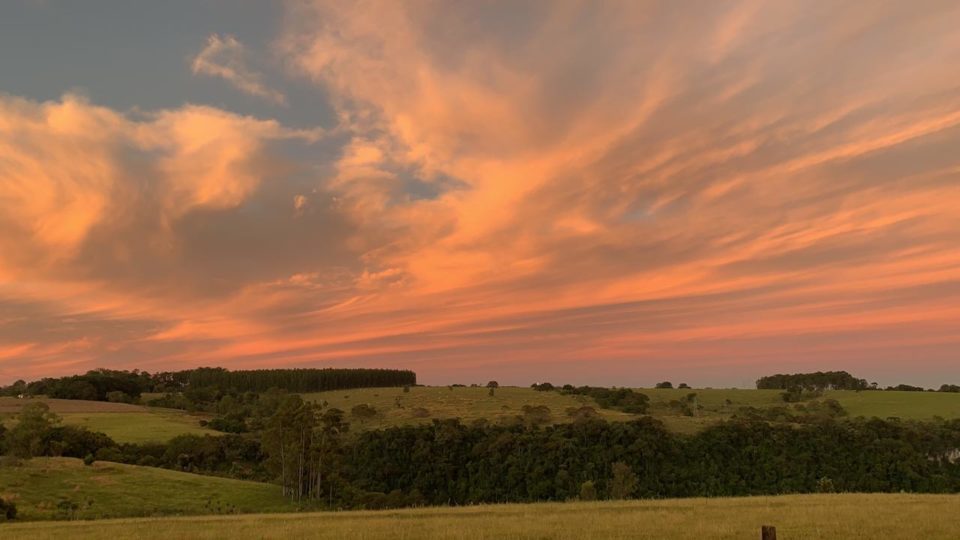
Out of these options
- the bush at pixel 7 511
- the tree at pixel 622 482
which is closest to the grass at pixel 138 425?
the bush at pixel 7 511

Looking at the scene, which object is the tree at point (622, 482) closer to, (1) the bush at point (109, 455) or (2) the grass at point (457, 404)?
(2) the grass at point (457, 404)

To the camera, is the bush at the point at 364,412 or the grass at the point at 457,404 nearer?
the grass at the point at 457,404

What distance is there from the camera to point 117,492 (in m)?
67.6

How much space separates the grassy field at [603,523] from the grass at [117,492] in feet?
77.1

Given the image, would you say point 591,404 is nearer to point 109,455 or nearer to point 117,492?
point 109,455

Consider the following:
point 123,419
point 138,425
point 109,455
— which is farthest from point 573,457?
point 123,419

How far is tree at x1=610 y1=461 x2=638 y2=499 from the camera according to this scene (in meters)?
96.9

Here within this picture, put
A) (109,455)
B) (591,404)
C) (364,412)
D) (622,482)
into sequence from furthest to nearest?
(591,404) < (364,412) < (109,455) < (622,482)

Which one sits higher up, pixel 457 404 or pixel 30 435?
pixel 30 435

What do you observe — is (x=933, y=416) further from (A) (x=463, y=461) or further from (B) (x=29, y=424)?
(B) (x=29, y=424)

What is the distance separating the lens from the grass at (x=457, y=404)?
462 feet

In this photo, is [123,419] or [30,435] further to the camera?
[123,419]

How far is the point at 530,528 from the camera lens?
28516 millimetres

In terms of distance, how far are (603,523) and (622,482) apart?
7317 cm
